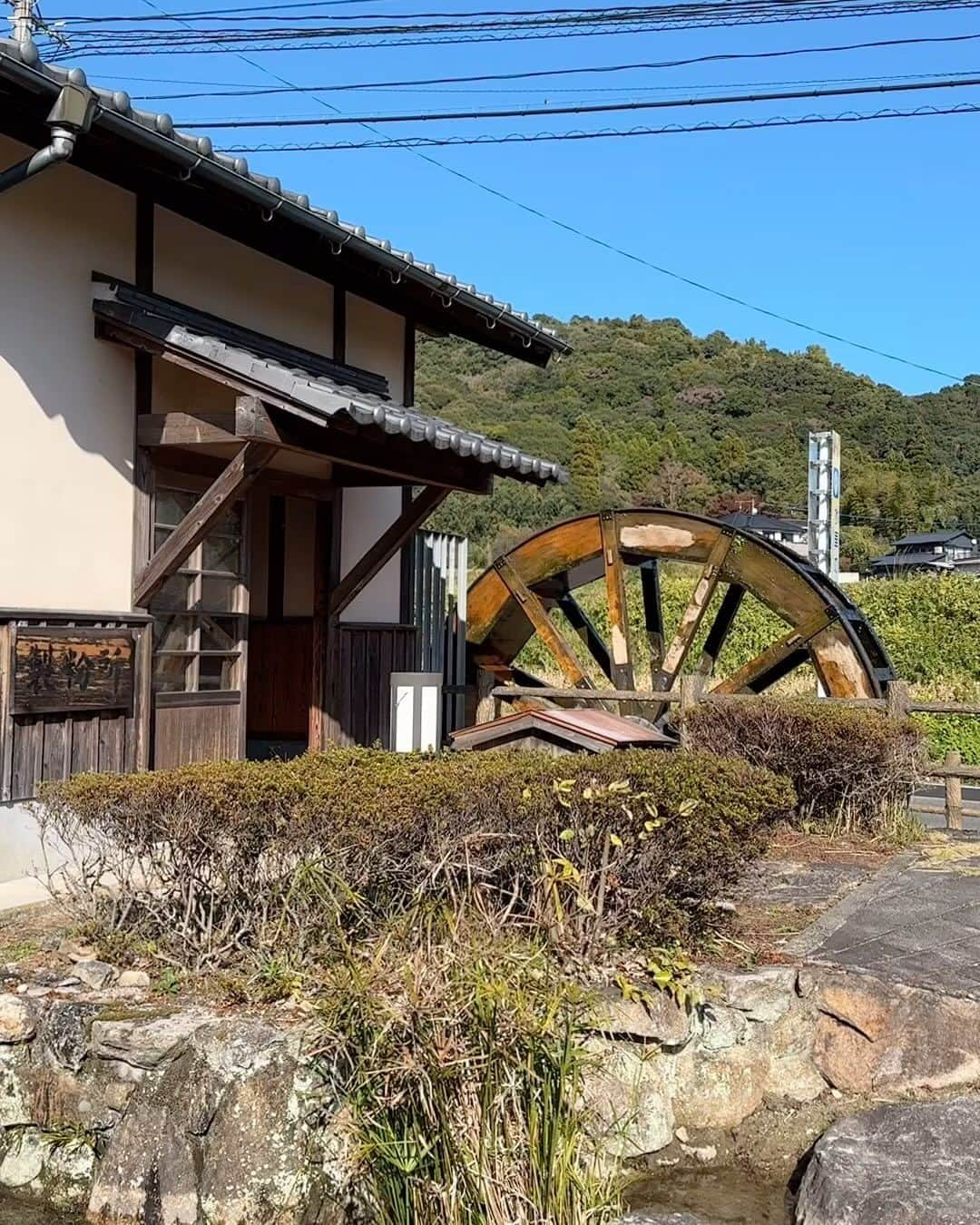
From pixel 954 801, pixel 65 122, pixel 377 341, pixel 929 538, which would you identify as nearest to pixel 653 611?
pixel 954 801

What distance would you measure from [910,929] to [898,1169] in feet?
6.78

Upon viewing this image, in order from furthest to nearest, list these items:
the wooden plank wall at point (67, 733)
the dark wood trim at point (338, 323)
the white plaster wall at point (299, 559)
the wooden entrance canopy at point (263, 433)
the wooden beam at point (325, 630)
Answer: the white plaster wall at point (299, 559)
the dark wood trim at point (338, 323)
the wooden beam at point (325, 630)
the wooden entrance canopy at point (263, 433)
the wooden plank wall at point (67, 733)

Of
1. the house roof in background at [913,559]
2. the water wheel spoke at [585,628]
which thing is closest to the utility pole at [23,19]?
the water wheel spoke at [585,628]

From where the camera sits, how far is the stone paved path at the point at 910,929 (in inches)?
203

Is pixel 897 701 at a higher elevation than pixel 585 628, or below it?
below

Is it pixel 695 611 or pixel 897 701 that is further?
pixel 695 611

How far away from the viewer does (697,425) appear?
2217 inches

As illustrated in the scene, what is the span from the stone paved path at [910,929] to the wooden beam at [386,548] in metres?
3.79

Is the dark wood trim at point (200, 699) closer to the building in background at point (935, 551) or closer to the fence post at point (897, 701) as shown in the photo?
the fence post at point (897, 701)

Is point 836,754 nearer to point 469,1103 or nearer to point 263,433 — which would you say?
point 263,433

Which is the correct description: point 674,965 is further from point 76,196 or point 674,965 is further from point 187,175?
point 76,196

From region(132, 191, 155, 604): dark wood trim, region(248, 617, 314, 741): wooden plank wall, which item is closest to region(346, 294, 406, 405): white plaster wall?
region(248, 617, 314, 741): wooden plank wall

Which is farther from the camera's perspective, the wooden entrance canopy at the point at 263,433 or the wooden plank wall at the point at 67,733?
the wooden entrance canopy at the point at 263,433

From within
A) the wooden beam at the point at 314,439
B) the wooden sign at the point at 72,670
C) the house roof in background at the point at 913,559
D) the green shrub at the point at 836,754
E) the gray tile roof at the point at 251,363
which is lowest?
the green shrub at the point at 836,754
